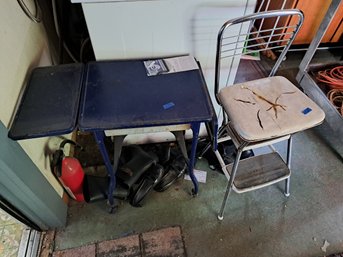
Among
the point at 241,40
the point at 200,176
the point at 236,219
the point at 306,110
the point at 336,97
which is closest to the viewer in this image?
the point at 306,110

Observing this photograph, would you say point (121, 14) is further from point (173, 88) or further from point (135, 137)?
point (135, 137)

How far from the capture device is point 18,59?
1074 mm

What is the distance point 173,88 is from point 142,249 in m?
0.82

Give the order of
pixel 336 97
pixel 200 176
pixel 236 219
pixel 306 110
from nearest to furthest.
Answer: pixel 306 110, pixel 236 219, pixel 200 176, pixel 336 97

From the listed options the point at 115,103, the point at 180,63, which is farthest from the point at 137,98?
the point at 180,63

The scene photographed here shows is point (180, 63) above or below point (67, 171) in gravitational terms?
above

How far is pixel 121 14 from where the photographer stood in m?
1.07

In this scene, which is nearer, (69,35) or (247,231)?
(247,231)

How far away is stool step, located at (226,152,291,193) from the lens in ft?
4.50

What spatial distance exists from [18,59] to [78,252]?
940 mm

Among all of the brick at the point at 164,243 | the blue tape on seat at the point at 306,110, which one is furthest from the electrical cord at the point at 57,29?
the blue tape on seat at the point at 306,110

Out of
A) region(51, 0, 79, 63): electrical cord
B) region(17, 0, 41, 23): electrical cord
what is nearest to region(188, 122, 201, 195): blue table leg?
region(17, 0, 41, 23): electrical cord

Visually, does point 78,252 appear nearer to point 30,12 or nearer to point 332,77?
point 30,12

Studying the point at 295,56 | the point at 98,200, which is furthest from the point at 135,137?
the point at 295,56
